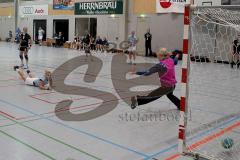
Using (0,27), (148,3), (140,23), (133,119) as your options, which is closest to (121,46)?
(140,23)

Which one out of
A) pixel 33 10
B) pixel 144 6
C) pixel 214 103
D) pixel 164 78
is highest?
pixel 33 10

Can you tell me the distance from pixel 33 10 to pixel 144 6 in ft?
50.0

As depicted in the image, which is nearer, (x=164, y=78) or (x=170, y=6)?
(x=164, y=78)

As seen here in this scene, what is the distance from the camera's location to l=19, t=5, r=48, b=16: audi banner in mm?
32594

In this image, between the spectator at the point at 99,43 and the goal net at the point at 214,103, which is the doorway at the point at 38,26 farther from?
the goal net at the point at 214,103

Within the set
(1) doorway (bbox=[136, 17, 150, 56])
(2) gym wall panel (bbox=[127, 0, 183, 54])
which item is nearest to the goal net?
(2) gym wall panel (bbox=[127, 0, 183, 54])

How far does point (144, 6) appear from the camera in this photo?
78.2 ft

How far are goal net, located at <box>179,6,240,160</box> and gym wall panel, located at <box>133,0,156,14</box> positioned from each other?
24.7 ft

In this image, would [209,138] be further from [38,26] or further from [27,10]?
[27,10]

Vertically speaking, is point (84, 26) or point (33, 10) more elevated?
point (33, 10)

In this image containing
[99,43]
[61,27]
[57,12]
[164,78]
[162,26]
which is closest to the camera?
[164,78]

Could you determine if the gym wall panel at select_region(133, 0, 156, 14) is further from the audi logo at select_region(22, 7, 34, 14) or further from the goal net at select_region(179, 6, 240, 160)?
the audi logo at select_region(22, 7, 34, 14)

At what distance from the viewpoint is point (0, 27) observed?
39.6 metres

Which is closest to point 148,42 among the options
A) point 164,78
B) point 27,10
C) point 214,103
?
point 214,103
